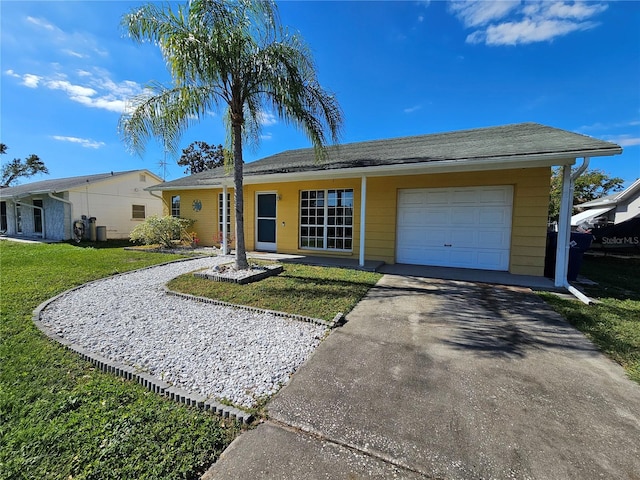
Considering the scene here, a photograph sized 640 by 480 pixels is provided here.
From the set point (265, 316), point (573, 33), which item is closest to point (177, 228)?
point (265, 316)

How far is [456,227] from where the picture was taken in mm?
7875

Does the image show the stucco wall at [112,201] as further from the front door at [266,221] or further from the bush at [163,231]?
the front door at [266,221]

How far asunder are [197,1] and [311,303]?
6.26 m

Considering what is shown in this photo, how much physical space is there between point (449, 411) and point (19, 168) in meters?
59.4

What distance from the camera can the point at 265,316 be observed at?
4324 mm

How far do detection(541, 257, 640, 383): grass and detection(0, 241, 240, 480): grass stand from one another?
4.10 m

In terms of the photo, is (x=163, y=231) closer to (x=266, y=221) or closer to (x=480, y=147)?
(x=266, y=221)

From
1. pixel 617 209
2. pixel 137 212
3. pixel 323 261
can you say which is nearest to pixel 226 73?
pixel 323 261

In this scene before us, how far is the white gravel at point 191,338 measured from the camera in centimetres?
267

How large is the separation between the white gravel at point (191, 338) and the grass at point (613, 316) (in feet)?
11.7

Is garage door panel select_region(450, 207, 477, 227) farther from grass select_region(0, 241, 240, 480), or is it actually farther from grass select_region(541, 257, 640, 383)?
grass select_region(0, 241, 240, 480)

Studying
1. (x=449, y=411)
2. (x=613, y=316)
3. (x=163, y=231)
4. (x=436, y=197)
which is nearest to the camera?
(x=449, y=411)

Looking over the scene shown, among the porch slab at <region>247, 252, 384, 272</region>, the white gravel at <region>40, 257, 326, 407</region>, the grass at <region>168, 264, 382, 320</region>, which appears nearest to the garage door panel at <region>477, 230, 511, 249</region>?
the porch slab at <region>247, 252, 384, 272</region>

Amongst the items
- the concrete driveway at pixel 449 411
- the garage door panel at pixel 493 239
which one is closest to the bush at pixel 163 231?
the concrete driveway at pixel 449 411
